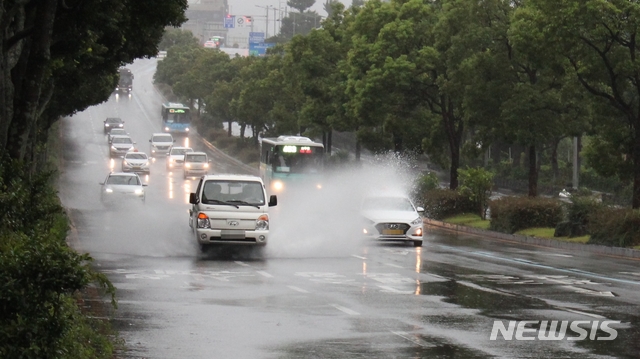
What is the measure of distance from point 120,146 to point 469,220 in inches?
1793

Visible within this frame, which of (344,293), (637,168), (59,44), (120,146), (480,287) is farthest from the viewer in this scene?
(120,146)

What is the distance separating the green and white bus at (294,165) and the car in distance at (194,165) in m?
17.3

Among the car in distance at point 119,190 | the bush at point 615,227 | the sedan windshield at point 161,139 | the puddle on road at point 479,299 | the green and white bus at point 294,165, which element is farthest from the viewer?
the sedan windshield at point 161,139

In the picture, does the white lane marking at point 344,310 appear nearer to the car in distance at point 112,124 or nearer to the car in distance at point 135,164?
the car in distance at point 135,164

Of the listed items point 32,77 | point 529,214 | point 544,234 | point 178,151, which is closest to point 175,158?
point 178,151

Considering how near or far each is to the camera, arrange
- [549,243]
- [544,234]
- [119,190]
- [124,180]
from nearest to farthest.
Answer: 1. [549,243]
2. [544,234]
3. [119,190]
4. [124,180]

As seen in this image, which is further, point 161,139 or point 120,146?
point 161,139

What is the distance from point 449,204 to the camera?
43.1 metres

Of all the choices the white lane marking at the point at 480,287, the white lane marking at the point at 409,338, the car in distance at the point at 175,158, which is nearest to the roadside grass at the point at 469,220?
the white lane marking at the point at 480,287

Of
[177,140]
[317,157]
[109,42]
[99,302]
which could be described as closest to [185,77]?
[177,140]

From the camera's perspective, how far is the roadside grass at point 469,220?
130 ft

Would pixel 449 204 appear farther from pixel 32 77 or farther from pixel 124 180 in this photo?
pixel 32 77

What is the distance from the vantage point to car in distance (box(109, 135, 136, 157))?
81.5 m

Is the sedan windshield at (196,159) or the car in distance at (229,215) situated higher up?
the sedan windshield at (196,159)
